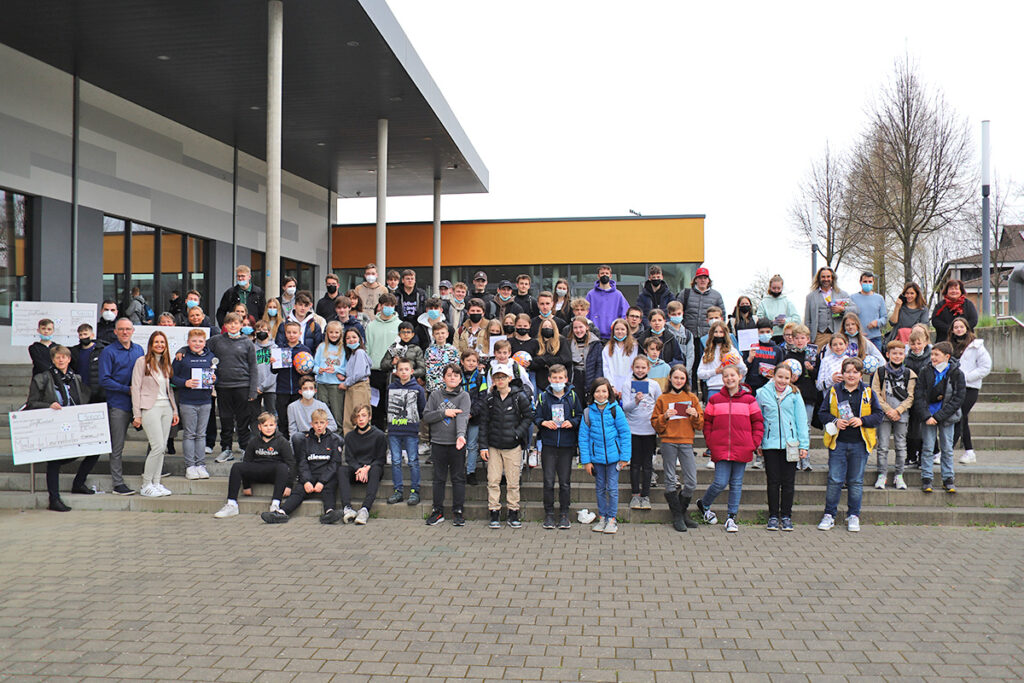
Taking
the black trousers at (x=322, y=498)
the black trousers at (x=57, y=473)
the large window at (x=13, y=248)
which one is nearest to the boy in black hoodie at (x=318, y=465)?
the black trousers at (x=322, y=498)

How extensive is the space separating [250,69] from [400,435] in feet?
34.8

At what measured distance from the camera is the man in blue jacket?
9.08 metres

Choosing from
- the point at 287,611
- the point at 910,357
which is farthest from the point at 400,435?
the point at 910,357

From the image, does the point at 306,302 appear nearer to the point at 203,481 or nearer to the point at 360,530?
the point at 203,481

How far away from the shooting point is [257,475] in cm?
877

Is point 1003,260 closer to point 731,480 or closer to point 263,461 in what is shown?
point 731,480

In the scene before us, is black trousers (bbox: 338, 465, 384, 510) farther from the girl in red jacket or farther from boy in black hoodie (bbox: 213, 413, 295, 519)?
the girl in red jacket

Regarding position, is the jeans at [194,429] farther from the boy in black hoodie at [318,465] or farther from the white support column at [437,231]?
the white support column at [437,231]

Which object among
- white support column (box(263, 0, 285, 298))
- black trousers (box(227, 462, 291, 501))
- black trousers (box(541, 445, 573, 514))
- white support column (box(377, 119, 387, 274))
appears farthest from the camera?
white support column (box(377, 119, 387, 274))

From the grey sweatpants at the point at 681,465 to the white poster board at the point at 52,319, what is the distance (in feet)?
27.1

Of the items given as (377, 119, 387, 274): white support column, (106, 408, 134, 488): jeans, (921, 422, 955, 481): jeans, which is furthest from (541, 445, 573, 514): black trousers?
(377, 119, 387, 274): white support column

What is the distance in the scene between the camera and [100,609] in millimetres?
5578

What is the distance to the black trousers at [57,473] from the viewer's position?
28.8 feet

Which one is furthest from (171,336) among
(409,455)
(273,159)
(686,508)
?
(686,508)
